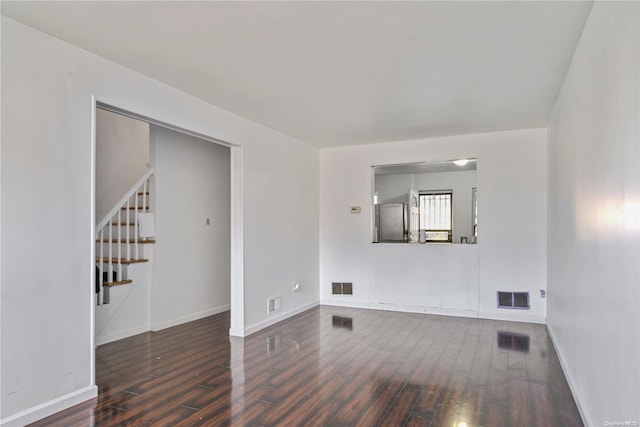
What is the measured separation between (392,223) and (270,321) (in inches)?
129

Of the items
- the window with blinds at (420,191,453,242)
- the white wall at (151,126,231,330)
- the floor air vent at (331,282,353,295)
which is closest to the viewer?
the white wall at (151,126,231,330)

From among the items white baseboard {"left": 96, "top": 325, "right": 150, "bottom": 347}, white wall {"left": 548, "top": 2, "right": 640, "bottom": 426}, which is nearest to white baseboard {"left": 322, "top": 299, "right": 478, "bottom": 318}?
white wall {"left": 548, "top": 2, "right": 640, "bottom": 426}

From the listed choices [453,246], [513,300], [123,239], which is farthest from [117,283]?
[513,300]

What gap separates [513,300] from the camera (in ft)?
17.3

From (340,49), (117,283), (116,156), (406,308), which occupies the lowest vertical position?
(406,308)

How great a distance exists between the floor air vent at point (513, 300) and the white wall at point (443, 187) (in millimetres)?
4179

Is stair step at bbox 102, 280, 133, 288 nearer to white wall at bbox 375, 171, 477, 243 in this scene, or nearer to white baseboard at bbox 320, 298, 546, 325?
white baseboard at bbox 320, 298, 546, 325

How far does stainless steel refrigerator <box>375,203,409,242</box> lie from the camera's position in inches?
289

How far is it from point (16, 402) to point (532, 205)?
18.1ft

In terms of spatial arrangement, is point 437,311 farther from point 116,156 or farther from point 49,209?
point 116,156

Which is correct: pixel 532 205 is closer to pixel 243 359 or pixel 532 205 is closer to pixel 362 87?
pixel 362 87

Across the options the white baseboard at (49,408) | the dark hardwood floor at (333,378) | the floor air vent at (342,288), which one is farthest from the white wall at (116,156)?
the floor air vent at (342,288)

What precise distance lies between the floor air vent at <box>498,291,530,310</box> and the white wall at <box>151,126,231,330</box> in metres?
3.84

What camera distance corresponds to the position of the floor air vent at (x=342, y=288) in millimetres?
6284
